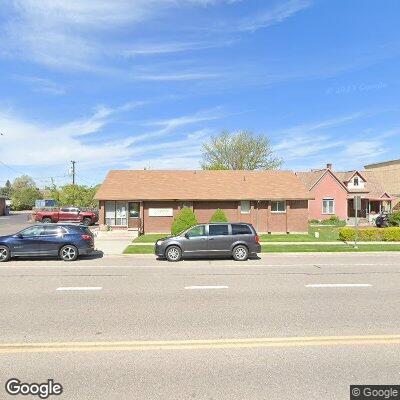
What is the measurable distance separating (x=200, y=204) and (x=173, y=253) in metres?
15.0

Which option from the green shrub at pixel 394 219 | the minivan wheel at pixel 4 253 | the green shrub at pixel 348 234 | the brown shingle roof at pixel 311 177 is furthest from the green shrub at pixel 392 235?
the minivan wheel at pixel 4 253

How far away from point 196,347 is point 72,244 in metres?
11.8

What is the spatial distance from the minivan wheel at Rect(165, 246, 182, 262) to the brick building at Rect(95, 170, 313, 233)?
13.9m

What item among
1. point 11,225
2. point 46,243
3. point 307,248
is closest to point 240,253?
point 307,248

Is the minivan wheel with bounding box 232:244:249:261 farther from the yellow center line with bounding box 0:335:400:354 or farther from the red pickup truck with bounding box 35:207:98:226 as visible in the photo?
the red pickup truck with bounding box 35:207:98:226

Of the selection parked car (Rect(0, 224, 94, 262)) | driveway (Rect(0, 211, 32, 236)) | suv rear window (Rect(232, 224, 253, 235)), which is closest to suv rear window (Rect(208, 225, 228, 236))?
suv rear window (Rect(232, 224, 253, 235))

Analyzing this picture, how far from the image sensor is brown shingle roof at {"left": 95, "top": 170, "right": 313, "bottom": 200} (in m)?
30.5

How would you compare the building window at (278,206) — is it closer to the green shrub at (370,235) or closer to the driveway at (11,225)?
the green shrub at (370,235)

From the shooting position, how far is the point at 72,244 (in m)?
16.2

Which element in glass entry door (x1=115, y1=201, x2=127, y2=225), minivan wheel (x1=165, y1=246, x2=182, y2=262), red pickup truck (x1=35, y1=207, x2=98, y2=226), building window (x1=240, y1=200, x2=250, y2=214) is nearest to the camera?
minivan wheel (x1=165, y1=246, x2=182, y2=262)

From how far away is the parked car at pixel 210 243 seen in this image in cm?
1608

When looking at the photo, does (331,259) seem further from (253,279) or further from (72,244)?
(72,244)

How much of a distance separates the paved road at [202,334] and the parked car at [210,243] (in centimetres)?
408

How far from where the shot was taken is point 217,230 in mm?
16406
